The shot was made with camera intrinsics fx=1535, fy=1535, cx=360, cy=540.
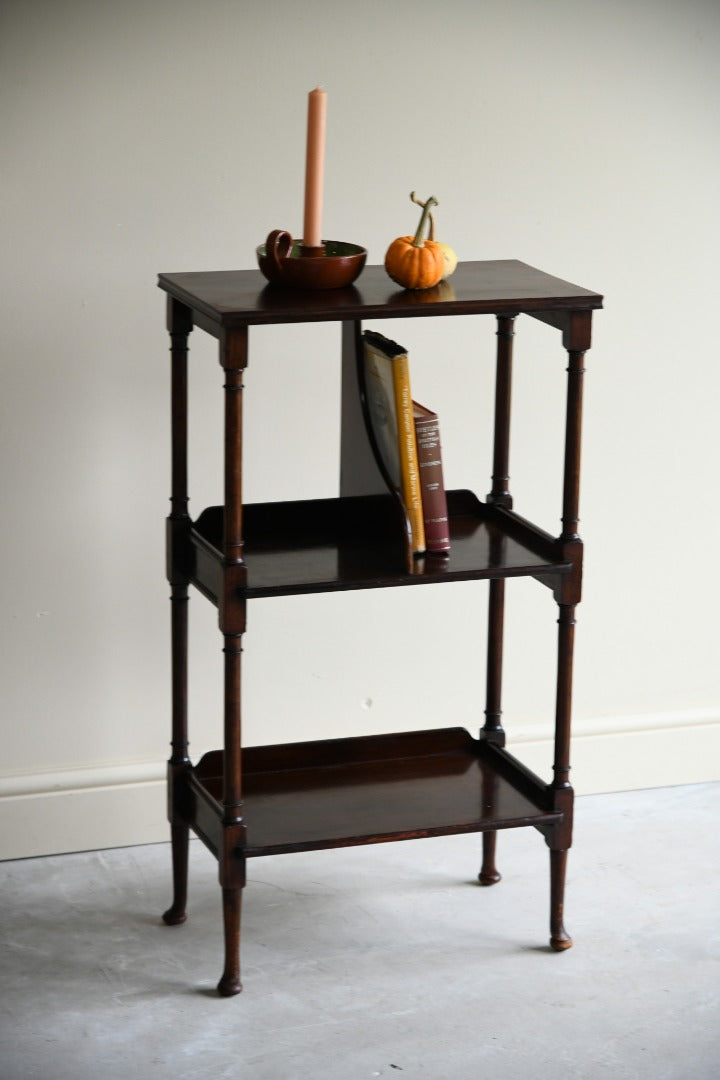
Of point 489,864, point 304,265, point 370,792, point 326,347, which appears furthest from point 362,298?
point 489,864

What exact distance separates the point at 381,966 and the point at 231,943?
298 mm

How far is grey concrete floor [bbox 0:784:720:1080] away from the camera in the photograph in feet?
8.12

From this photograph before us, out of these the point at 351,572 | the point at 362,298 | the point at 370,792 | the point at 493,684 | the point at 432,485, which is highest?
the point at 362,298

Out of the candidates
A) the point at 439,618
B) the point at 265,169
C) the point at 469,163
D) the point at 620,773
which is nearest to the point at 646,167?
the point at 469,163

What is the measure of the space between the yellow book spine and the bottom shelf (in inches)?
19.1

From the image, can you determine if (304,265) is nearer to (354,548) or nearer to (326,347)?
(354,548)

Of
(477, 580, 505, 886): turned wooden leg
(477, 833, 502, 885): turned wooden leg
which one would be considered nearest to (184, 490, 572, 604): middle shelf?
(477, 580, 505, 886): turned wooden leg

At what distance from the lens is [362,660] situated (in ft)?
10.7

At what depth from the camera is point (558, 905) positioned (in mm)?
2799

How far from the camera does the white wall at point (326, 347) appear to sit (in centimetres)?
287

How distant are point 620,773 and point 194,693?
39.5 inches

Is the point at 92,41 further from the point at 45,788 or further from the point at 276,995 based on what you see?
the point at 276,995

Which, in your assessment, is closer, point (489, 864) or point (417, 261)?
point (417, 261)

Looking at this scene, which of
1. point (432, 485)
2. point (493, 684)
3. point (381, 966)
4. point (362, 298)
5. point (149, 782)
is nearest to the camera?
point (362, 298)
